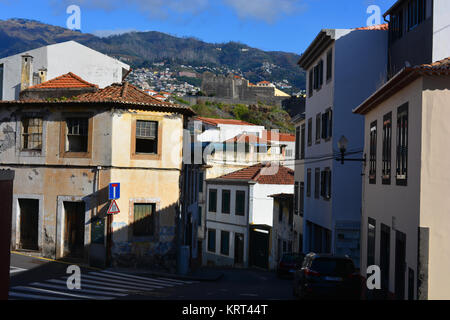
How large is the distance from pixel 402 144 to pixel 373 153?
4.99m

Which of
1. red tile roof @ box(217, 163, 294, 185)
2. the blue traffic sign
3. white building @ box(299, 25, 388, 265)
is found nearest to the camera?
the blue traffic sign

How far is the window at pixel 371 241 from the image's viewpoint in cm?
2067

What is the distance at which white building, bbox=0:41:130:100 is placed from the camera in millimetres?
34188

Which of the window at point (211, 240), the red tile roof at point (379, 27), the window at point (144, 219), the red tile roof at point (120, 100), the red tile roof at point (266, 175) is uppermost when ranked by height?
the red tile roof at point (379, 27)

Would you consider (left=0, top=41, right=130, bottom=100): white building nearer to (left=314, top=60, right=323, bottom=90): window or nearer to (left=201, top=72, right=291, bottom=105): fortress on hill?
(left=314, top=60, right=323, bottom=90): window

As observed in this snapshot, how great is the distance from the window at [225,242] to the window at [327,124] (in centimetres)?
2045

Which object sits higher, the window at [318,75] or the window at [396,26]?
the window at [396,26]

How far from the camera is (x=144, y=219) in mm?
26547

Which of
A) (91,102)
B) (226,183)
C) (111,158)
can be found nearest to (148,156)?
(111,158)

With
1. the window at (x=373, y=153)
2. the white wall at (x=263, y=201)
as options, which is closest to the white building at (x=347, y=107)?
the window at (x=373, y=153)

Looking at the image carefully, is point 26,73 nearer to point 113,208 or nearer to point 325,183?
point 113,208

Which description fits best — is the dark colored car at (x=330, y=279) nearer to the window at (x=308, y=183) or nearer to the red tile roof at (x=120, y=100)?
the red tile roof at (x=120, y=100)

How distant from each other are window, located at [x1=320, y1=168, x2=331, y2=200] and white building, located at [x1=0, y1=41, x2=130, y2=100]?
1443 centimetres

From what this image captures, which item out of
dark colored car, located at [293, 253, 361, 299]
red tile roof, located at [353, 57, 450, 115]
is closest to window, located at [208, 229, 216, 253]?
dark colored car, located at [293, 253, 361, 299]
